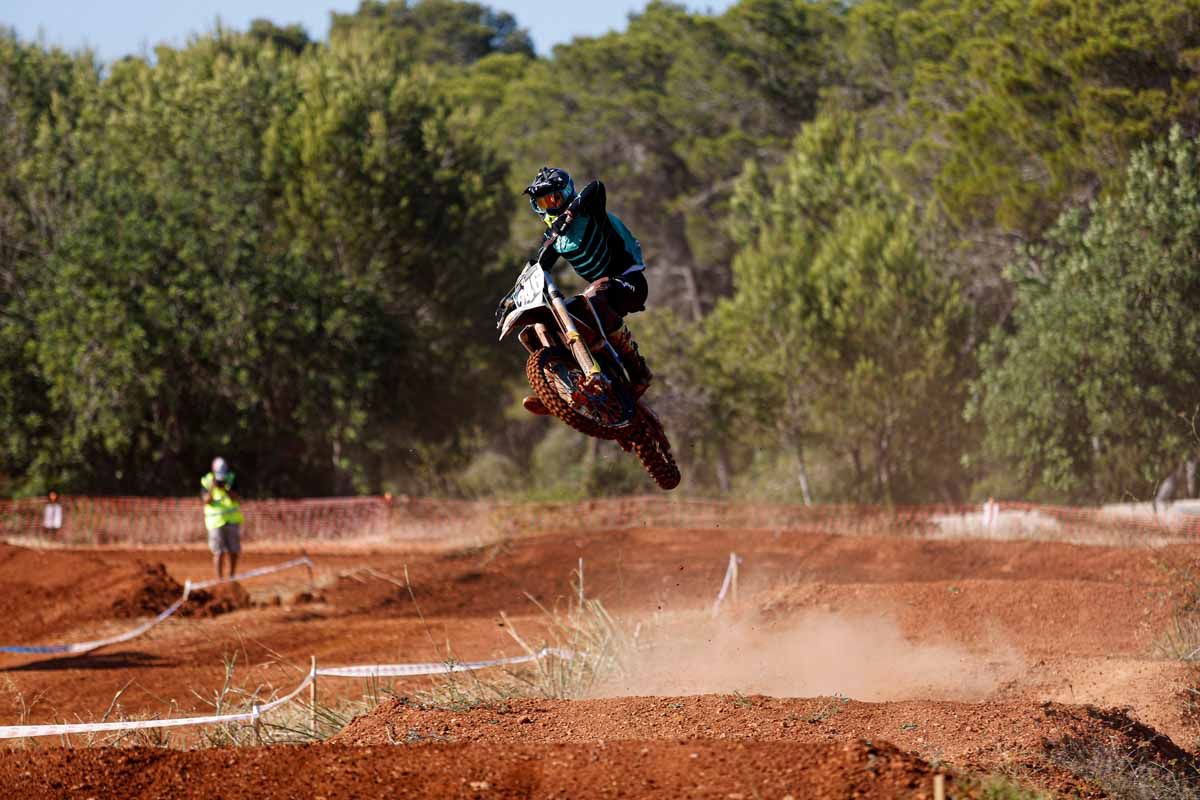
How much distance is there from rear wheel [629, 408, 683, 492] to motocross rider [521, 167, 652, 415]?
59 centimetres

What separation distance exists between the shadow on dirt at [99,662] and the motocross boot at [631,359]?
896cm

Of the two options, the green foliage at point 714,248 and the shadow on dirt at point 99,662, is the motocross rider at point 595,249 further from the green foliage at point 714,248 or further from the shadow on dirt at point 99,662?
the green foliage at point 714,248

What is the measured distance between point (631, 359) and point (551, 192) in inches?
69.3

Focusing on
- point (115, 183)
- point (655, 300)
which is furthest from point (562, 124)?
point (115, 183)

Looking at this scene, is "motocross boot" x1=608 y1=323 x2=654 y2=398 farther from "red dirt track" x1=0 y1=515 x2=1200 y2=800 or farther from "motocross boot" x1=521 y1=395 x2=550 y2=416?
"red dirt track" x1=0 y1=515 x2=1200 y2=800

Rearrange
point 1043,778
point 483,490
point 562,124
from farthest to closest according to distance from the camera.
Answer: point 562,124 < point 483,490 < point 1043,778

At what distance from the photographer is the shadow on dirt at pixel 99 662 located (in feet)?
55.6

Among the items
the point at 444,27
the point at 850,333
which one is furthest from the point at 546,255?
the point at 444,27

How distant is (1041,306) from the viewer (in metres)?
33.5

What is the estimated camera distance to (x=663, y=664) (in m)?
14.2

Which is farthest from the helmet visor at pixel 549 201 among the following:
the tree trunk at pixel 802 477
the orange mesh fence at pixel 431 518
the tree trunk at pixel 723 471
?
the tree trunk at pixel 723 471

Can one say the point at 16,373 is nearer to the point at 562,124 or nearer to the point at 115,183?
the point at 115,183

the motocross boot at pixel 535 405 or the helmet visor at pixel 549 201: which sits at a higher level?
the helmet visor at pixel 549 201

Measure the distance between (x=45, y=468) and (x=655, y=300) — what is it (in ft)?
95.6
